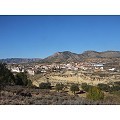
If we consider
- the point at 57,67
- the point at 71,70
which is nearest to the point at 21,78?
the point at 57,67

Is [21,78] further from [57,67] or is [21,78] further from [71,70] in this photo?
[71,70]

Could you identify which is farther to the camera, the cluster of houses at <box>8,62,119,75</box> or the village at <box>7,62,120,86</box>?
the village at <box>7,62,120,86</box>

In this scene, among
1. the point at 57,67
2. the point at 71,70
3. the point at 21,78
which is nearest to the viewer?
the point at 21,78

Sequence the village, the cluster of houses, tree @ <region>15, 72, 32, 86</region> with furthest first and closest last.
Answer: the village, the cluster of houses, tree @ <region>15, 72, 32, 86</region>

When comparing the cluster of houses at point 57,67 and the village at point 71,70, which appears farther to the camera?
the village at point 71,70

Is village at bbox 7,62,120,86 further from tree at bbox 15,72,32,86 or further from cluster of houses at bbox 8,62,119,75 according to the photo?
tree at bbox 15,72,32,86

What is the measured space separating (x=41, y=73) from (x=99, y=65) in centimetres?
474

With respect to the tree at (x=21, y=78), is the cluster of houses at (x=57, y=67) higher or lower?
higher

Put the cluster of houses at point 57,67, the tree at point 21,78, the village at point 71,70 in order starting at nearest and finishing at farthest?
the tree at point 21,78
the cluster of houses at point 57,67
the village at point 71,70

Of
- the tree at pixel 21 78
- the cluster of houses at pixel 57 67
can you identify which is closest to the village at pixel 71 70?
the cluster of houses at pixel 57 67

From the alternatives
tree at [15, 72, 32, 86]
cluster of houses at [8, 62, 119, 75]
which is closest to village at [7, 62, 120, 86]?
cluster of houses at [8, 62, 119, 75]

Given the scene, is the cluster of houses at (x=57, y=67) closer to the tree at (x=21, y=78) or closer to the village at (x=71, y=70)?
the village at (x=71, y=70)
